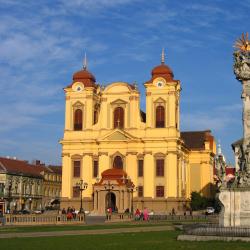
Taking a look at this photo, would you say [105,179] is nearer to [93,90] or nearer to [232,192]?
[93,90]

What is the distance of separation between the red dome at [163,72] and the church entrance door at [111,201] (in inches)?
737

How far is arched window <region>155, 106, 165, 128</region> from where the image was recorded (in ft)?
254

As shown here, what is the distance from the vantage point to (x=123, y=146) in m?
78.5

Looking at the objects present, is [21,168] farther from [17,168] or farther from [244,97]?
[244,97]

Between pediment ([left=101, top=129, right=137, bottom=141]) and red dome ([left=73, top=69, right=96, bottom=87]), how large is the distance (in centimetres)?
889

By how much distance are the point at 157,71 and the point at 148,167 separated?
14.4m

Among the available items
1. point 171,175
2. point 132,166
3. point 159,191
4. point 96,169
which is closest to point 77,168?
point 96,169

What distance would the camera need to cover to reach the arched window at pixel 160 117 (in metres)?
Result: 77.6

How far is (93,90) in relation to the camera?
81.9 meters

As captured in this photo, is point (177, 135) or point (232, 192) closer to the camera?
point (232, 192)

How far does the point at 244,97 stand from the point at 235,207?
17.1 feet

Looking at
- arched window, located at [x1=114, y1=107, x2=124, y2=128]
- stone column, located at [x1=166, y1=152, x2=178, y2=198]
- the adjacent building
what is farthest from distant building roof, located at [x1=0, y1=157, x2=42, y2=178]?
stone column, located at [x1=166, y1=152, x2=178, y2=198]

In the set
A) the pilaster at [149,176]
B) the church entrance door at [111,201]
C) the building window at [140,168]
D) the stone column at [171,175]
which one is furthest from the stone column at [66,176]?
the stone column at [171,175]

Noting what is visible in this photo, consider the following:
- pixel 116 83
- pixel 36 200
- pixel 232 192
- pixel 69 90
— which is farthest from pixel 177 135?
pixel 232 192
